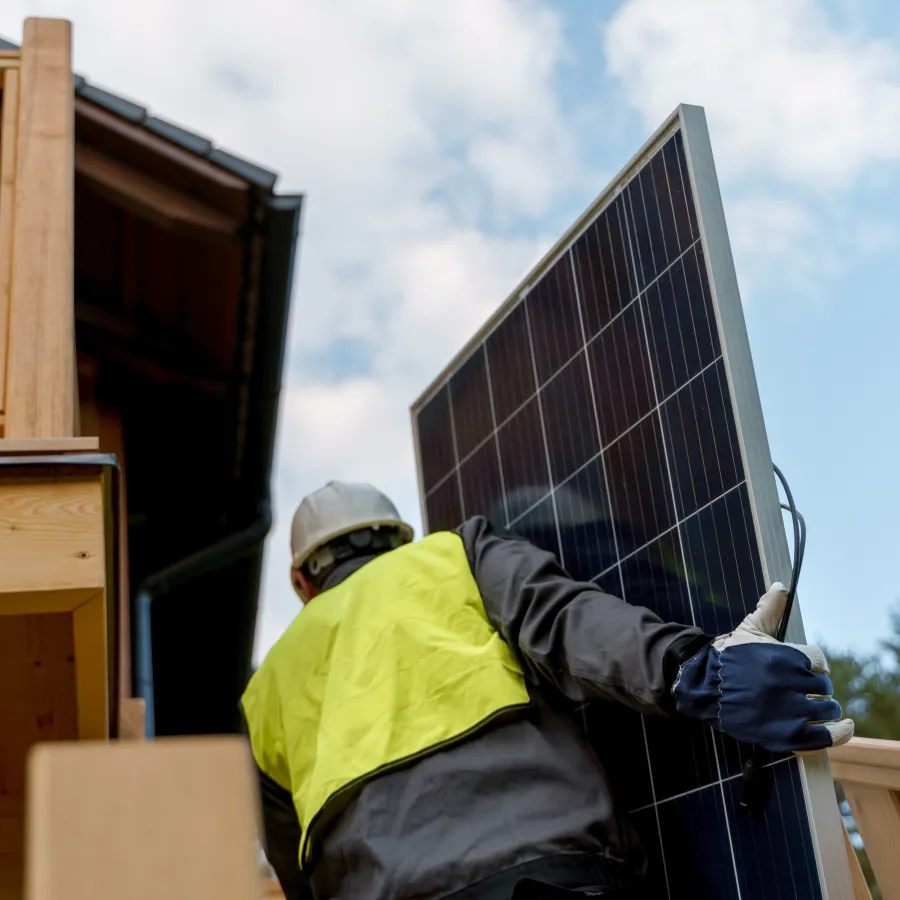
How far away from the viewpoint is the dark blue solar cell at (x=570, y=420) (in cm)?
385

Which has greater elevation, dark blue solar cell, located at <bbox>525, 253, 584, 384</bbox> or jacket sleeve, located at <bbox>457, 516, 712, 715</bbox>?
dark blue solar cell, located at <bbox>525, 253, 584, 384</bbox>

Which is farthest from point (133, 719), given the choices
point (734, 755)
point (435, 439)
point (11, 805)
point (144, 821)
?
point (144, 821)

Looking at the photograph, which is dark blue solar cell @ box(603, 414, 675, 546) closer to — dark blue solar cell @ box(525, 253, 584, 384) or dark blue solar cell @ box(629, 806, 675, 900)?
dark blue solar cell @ box(525, 253, 584, 384)

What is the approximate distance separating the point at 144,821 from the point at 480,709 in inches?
102

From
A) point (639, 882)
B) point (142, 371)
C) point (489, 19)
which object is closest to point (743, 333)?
point (639, 882)

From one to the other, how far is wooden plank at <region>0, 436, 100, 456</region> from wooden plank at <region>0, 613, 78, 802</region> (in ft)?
3.08

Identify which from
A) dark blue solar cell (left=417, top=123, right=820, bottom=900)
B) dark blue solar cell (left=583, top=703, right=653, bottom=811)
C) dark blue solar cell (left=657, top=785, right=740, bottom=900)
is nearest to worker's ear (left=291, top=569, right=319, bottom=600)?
dark blue solar cell (left=417, top=123, right=820, bottom=900)

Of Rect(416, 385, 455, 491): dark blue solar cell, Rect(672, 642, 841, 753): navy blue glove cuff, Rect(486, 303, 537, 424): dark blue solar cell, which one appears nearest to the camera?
Rect(672, 642, 841, 753): navy blue glove cuff

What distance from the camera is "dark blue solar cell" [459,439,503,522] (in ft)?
14.8

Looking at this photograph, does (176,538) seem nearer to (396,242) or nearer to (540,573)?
(540,573)

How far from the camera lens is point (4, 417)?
3.60 meters

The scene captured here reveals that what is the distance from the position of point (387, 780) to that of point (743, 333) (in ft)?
4.84

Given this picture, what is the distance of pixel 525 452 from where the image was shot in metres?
4.24

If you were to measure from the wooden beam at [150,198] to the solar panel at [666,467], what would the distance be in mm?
1657
